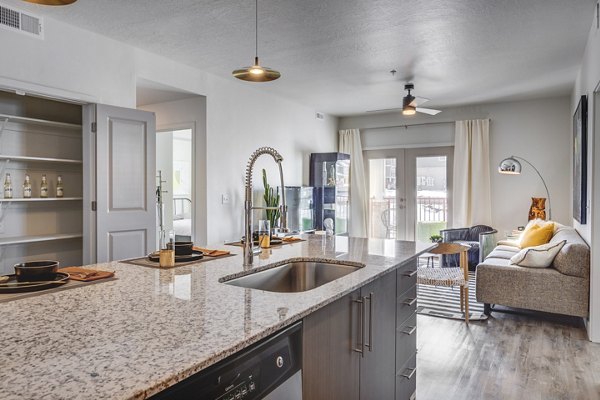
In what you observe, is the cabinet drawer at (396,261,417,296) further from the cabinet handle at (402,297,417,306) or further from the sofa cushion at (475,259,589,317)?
the sofa cushion at (475,259,589,317)

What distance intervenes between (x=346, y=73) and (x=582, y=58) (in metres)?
2.48

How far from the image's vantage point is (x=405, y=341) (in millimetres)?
2238

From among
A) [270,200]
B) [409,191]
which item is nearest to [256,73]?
[270,200]

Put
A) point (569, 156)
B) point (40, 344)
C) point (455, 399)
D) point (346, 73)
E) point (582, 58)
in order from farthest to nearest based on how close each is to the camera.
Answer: point (569, 156) → point (346, 73) → point (582, 58) → point (455, 399) → point (40, 344)

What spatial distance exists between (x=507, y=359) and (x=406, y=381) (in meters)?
1.27

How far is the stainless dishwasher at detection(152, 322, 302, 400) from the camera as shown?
2.90ft

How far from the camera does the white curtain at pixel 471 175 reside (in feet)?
22.2

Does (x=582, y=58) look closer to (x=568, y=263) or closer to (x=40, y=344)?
(x=568, y=263)

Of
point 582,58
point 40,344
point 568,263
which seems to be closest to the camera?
point 40,344

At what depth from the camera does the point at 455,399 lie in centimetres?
250

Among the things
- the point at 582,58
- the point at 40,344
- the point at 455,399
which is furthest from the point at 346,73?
the point at 40,344

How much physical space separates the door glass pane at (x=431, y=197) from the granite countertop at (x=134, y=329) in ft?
19.3

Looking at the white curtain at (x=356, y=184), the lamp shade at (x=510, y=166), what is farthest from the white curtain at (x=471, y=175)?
the white curtain at (x=356, y=184)

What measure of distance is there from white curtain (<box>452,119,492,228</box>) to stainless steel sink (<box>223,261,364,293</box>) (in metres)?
5.37
